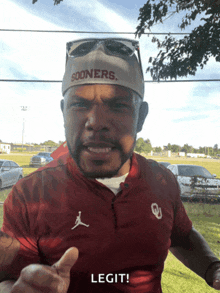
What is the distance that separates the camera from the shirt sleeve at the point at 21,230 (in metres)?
0.74

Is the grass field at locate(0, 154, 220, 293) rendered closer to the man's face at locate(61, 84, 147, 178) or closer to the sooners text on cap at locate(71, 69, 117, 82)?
the man's face at locate(61, 84, 147, 178)

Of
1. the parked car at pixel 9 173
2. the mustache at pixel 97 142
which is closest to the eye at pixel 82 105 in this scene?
the mustache at pixel 97 142

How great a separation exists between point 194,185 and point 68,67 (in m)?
0.84

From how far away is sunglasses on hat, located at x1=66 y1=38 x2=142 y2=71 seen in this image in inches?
32.7

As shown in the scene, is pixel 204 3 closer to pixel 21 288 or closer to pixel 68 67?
pixel 68 67

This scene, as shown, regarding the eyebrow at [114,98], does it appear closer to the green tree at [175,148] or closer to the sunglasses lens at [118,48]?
the sunglasses lens at [118,48]

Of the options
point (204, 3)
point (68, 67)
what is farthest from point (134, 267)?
point (204, 3)

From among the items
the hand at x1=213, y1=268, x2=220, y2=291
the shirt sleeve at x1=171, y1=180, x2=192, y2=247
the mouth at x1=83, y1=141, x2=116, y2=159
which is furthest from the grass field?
the mouth at x1=83, y1=141, x2=116, y2=159

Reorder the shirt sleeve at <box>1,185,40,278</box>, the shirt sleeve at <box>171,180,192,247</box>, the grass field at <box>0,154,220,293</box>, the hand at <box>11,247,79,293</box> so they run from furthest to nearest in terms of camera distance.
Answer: the grass field at <box>0,154,220,293</box>
the shirt sleeve at <box>171,180,192,247</box>
the shirt sleeve at <box>1,185,40,278</box>
the hand at <box>11,247,79,293</box>

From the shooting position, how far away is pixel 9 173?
3.21ft

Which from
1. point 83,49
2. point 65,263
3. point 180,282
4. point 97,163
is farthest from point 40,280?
point 180,282

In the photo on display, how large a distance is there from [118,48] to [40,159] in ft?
1.75

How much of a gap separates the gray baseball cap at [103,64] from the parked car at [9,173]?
1.20 feet

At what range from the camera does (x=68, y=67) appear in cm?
84
